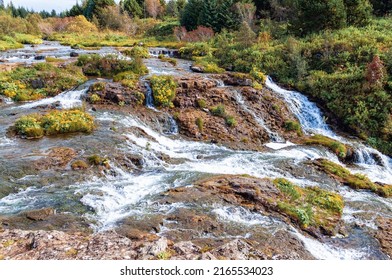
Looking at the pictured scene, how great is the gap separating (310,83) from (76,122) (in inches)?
628

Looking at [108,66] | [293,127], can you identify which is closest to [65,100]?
[108,66]

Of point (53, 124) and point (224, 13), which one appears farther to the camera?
point (224, 13)

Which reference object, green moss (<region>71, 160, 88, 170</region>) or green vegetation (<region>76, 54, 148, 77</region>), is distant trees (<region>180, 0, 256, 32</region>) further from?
green moss (<region>71, 160, 88, 170</region>)

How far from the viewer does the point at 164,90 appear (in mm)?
19438

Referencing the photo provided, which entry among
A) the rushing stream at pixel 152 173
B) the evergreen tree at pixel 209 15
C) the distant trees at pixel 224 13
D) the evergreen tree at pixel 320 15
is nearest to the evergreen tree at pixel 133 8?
the distant trees at pixel 224 13

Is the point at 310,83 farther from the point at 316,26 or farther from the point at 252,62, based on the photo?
the point at 316,26

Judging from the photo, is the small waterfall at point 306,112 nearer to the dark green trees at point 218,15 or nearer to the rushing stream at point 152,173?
the rushing stream at point 152,173

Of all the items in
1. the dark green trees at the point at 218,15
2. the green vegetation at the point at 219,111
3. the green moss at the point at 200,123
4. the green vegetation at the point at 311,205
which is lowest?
the green vegetation at the point at 311,205

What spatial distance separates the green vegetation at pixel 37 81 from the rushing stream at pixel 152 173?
1.19 m

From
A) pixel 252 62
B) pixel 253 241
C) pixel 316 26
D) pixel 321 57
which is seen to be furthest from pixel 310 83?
pixel 253 241

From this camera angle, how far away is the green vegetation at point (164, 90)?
19167 mm

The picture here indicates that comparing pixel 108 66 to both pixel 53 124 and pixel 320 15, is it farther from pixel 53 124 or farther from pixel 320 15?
pixel 320 15

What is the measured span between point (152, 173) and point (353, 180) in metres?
8.15

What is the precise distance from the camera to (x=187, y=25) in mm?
54656
